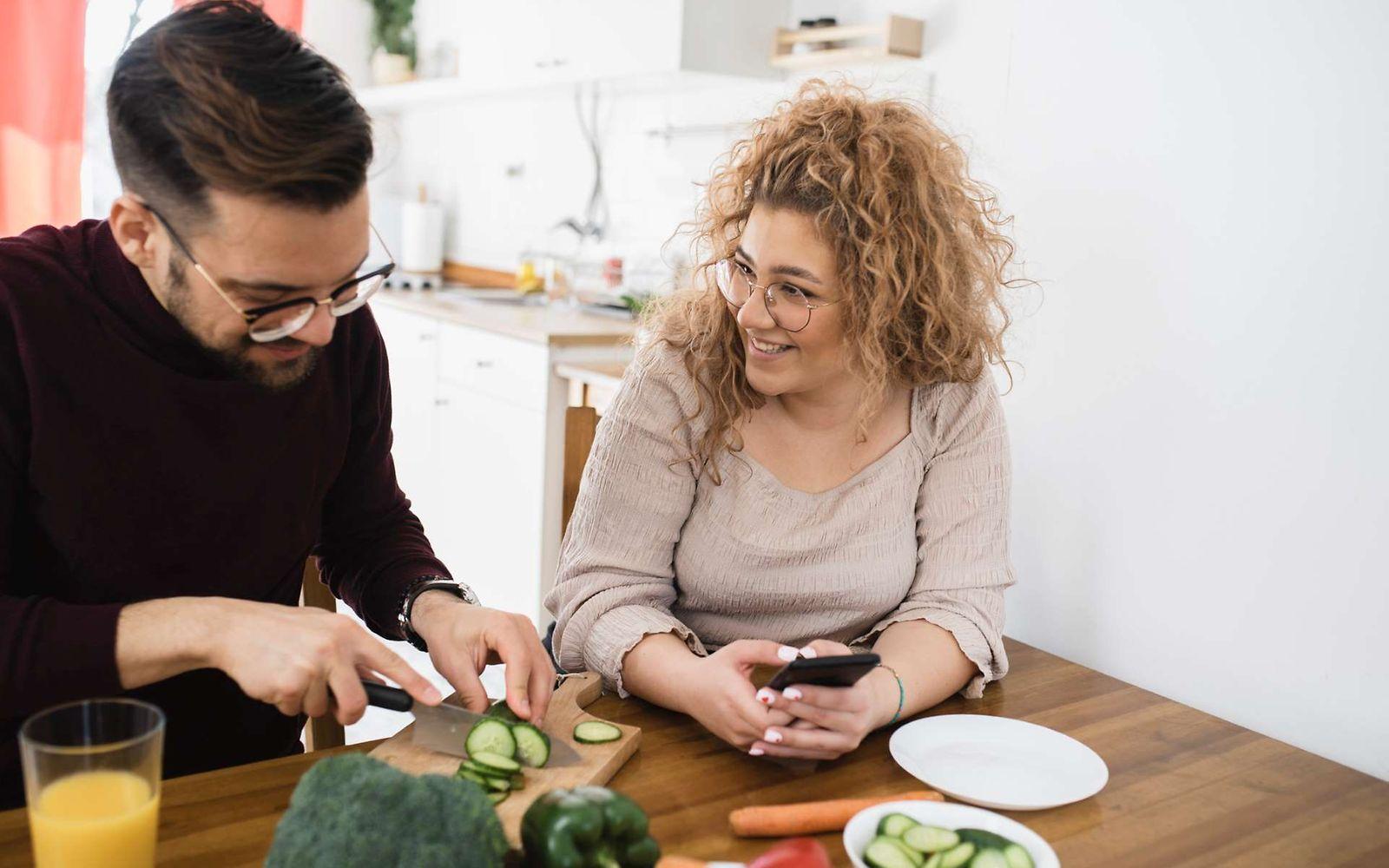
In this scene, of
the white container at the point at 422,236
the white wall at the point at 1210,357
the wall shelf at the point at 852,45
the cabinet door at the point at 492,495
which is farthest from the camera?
the white container at the point at 422,236

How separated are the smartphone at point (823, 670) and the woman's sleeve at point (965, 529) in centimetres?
31

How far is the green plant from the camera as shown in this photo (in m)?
4.71

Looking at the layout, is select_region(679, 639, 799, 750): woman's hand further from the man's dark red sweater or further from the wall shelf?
the wall shelf

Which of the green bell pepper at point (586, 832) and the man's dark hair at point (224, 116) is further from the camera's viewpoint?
the man's dark hair at point (224, 116)

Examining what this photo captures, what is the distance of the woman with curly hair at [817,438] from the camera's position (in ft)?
4.69

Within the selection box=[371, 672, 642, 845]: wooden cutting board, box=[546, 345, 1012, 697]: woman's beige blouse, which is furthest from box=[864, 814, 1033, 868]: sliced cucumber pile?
box=[546, 345, 1012, 697]: woman's beige blouse

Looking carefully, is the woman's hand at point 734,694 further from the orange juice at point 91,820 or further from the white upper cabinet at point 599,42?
the white upper cabinet at point 599,42

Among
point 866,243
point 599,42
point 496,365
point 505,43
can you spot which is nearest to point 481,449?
point 496,365

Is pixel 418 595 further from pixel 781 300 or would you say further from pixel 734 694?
pixel 781 300

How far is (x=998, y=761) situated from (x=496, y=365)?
89.1 inches

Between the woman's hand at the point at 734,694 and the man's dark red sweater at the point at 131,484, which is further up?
the man's dark red sweater at the point at 131,484

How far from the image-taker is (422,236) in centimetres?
459

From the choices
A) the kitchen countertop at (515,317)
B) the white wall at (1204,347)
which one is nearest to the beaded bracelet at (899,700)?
the white wall at (1204,347)

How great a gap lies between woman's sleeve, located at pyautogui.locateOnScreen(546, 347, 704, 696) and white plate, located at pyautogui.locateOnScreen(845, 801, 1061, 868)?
15.9 inches
